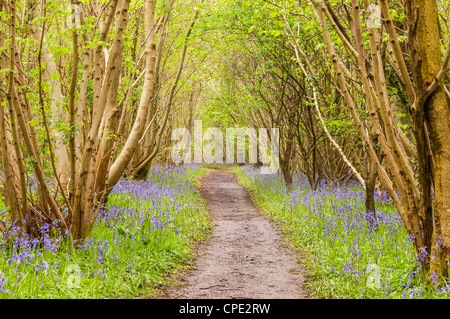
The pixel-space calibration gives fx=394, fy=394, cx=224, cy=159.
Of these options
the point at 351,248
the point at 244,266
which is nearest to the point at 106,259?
the point at 244,266

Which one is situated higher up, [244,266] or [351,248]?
[351,248]

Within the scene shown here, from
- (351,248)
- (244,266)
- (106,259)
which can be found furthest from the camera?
(244,266)

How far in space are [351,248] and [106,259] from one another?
12.0 feet

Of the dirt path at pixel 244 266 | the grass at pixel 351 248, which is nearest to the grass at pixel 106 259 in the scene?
the dirt path at pixel 244 266

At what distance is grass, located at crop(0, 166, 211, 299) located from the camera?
169 inches

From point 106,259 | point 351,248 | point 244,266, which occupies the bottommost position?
point 244,266

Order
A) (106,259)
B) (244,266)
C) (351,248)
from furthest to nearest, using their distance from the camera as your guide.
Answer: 1. (244,266)
2. (351,248)
3. (106,259)

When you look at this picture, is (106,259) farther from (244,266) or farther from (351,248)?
(351,248)

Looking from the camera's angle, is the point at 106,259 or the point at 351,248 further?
the point at 351,248

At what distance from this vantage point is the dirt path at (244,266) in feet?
17.3

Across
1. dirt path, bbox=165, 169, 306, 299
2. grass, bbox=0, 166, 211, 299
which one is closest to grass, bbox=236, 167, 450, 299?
dirt path, bbox=165, 169, 306, 299

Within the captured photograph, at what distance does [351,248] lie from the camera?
20.0 ft

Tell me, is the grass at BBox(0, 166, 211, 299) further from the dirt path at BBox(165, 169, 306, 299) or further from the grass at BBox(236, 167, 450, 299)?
the grass at BBox(236, 167, 450, 299)

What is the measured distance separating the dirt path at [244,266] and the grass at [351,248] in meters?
0.33
